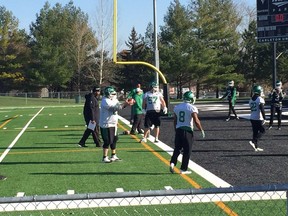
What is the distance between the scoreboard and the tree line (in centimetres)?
3801

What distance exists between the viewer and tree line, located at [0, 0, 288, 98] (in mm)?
62594

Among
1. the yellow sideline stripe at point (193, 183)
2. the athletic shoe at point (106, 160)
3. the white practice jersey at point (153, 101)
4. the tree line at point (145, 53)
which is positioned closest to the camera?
the yellow sideline stripe at point (193, 183)

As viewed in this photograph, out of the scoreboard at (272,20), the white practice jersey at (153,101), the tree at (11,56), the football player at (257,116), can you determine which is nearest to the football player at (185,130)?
the football player at (257,116)

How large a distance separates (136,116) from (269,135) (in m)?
4.10

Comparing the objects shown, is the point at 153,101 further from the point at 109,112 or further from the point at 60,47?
the point at 60,47

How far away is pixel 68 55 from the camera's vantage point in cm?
7269

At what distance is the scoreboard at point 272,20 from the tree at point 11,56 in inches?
2086

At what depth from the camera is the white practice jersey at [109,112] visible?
1106 centimetres

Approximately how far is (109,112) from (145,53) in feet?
197

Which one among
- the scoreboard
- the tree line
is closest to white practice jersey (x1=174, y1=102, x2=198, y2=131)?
the scoreboard

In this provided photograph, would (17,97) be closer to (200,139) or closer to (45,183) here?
(200,139)

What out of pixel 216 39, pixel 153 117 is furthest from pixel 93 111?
pixel 216 39

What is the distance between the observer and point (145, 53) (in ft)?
232

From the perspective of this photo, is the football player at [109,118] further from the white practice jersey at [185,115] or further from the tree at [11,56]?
the tree at [11,56]
